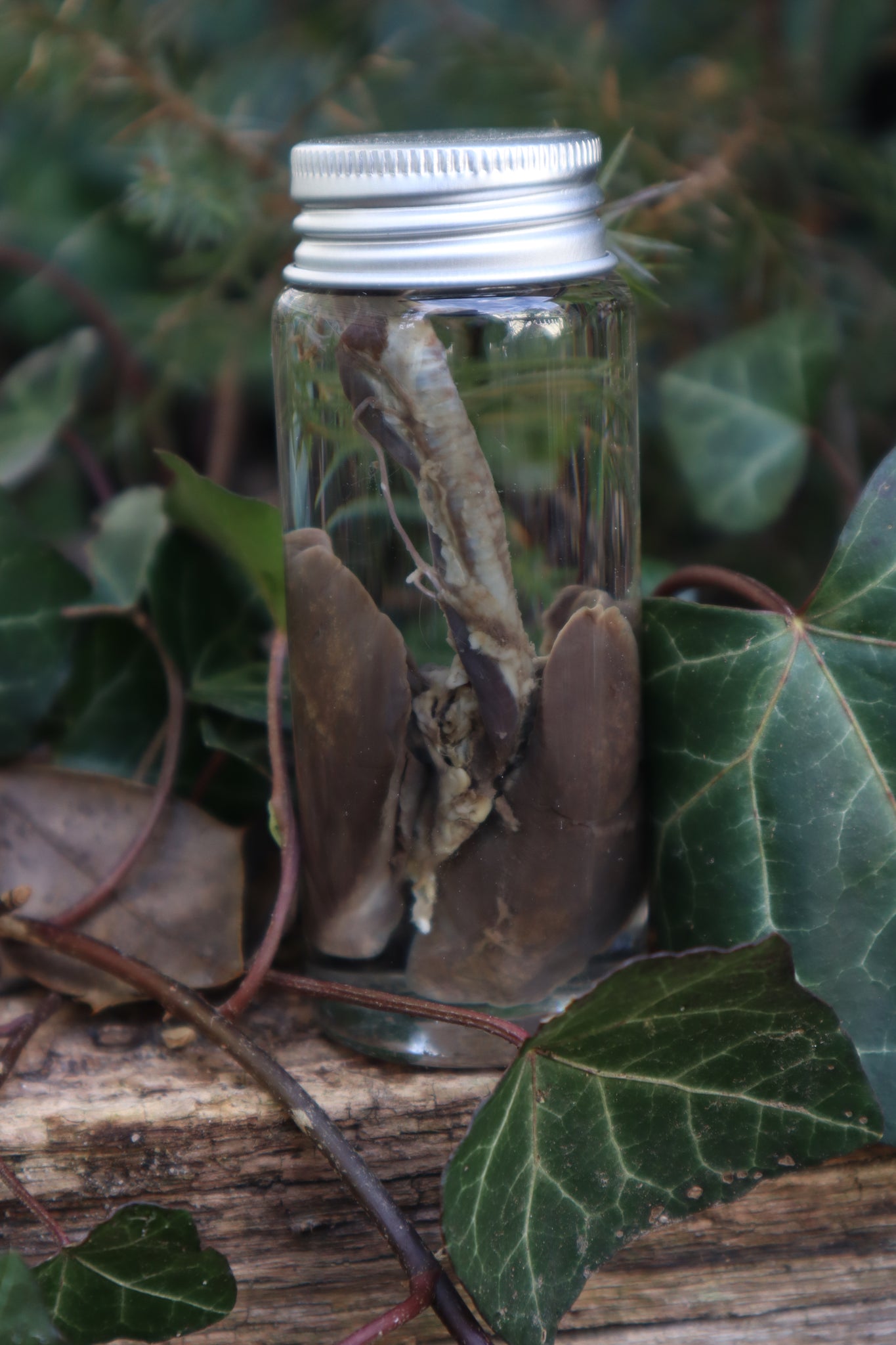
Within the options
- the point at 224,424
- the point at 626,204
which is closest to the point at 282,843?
the point at 626,204

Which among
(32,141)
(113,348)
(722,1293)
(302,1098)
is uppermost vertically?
(32,141)

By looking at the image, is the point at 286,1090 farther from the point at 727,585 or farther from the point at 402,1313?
the point at 727,585

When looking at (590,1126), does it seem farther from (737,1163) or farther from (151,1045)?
(151,1045)

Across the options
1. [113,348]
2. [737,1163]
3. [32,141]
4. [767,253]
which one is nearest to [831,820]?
[737,1163]

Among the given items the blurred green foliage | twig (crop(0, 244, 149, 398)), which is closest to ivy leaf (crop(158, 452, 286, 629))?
the blurred green foliage

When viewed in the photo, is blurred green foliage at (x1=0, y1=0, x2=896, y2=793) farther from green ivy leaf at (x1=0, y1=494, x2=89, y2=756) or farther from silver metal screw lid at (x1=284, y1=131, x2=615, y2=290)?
silver metal screw lid at (x1=284, y1=131, x2=615, y2=290)
